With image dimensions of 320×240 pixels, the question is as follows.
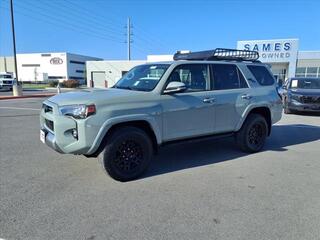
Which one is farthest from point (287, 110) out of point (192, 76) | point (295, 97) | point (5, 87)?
point (5, 87)

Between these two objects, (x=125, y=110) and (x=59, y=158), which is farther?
(x=59, y=158)

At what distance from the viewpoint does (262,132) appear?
6219 millimetres

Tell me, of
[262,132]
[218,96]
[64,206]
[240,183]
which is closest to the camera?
[64,206]

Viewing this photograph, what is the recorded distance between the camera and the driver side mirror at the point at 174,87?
177 inches

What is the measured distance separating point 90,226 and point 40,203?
0.94 metres

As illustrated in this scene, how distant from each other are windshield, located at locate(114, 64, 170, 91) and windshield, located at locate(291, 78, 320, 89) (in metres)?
10.4

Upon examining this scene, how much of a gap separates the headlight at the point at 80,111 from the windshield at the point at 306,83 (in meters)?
11.9

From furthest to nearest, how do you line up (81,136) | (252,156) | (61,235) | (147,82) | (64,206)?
(252,156)
(147,82)
(81,136)
(64,206)
(61,235)

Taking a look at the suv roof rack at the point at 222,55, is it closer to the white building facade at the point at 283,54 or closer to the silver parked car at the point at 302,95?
the silver parked car at the point at 302,95

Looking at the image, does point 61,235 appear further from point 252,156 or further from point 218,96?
point 252,156

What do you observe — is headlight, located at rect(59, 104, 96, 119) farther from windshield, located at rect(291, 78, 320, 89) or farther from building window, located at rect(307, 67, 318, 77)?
building window, located at rect(307, 67, 318, 77)

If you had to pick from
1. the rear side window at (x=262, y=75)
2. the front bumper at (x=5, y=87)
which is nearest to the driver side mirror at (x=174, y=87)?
the rear side window at (x=262, y=75)

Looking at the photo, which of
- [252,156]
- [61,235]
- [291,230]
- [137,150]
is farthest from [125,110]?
[252,156]

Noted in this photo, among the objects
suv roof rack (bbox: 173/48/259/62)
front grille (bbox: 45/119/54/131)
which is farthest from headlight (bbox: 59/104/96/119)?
suv roof rack (bbox: 173/48/259/62)
